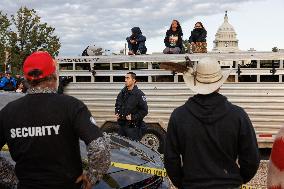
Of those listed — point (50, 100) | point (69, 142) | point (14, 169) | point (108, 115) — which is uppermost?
point (50, 100)

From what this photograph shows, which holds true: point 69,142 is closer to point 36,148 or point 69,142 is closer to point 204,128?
point 36,148

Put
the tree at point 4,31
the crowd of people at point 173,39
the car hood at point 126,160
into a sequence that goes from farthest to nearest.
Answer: the tree at point 4,31
the crowd of people at point 173,39
the car hood at point 126,160

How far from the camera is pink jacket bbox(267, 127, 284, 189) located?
2.08m

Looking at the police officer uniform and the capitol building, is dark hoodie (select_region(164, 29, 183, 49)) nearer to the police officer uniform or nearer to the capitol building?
the police officer uniform

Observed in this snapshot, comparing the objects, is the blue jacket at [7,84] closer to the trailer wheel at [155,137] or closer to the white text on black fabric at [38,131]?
the trailer wheel at [155,137]

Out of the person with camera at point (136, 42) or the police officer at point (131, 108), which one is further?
the person with camera at point (136, 42)

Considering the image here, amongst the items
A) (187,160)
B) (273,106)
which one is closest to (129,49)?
(273,106)

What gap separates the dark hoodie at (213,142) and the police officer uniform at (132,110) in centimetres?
557

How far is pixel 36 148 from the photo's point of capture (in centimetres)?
289

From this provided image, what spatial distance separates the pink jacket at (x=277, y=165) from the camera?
208 cm

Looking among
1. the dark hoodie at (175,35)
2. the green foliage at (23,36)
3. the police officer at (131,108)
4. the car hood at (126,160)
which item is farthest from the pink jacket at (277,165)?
the green foliage at (23,36)

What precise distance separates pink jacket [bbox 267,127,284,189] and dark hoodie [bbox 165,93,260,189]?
83 cm

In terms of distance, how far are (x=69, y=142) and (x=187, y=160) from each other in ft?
2.41

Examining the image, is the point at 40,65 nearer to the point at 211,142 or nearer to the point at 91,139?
the point at 91,139
